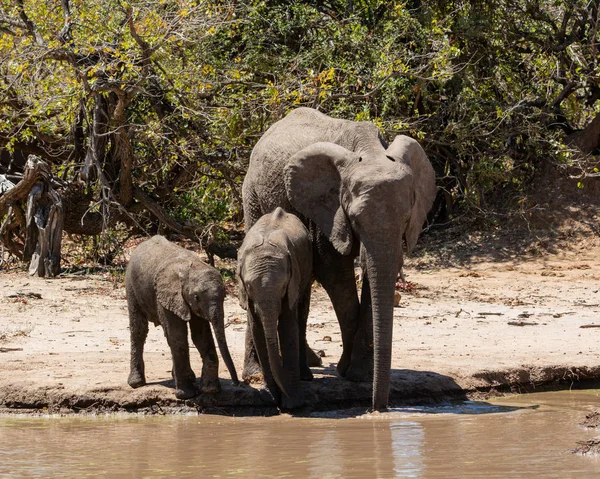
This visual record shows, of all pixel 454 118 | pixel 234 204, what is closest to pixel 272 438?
pixel 234 204

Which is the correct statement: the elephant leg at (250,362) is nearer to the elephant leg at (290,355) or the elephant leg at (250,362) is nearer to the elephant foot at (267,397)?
the elephant foot at (267,397)

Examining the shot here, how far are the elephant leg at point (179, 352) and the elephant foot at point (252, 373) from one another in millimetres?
570

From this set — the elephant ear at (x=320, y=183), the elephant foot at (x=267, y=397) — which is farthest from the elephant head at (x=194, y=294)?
the elephant ear at (x=320, y=183)

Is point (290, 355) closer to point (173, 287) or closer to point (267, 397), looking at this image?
point (267, 397)

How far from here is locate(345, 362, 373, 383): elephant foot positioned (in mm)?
8328

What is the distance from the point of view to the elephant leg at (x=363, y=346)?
834 cm

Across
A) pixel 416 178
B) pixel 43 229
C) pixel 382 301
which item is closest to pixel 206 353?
pixel 382 301

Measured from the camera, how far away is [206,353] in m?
7.79

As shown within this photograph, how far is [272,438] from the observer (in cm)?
706

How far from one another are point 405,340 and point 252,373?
2.77 meters

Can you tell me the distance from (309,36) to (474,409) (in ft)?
32.2

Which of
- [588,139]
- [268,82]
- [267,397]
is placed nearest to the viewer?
[267,397]

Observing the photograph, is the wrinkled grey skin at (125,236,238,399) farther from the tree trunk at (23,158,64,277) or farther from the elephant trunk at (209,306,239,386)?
the tree trunk at (23,158,64,277)

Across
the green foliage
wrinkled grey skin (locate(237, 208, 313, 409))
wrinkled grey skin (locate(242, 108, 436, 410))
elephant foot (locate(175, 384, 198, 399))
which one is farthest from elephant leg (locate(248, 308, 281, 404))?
the green foliage
